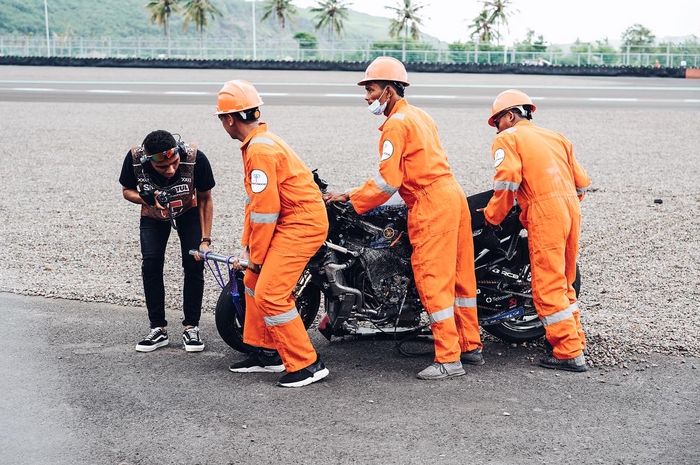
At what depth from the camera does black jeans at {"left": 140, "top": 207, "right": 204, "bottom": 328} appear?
622 cm

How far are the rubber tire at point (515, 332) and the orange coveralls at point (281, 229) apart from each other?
149cm

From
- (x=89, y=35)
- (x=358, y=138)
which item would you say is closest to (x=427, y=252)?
(x=358, y=138)

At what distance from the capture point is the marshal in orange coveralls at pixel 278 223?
211 inches

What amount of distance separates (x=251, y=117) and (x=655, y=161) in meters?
12.0


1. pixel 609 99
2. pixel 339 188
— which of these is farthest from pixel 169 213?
pixel 609 99

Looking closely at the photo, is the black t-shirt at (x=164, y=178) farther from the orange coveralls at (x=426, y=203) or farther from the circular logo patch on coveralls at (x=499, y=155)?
the circular logo patch on coveralls at (x=499, y=155)

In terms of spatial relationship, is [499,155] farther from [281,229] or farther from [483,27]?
[483,27]

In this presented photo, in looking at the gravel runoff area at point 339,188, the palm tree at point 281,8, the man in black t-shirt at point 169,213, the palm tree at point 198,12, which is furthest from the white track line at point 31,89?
the palm tree at point 281,8

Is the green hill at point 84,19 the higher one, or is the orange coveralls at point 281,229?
the green hill at point 84,19

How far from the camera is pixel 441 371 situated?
5.71 meters

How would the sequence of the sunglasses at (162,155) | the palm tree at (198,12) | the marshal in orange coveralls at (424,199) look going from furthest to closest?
the palm tree at (198,12), the sunglasses at (162,155), the marshal in orange coveralls at (424,199)

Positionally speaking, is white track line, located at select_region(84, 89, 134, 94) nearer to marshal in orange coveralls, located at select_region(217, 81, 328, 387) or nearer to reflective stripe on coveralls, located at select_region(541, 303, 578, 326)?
marshal in orange coveralls, located at select_region(217, 81, 328, 387)

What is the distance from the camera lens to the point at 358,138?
18.5 meters

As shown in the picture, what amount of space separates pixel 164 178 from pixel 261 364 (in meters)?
1.52
